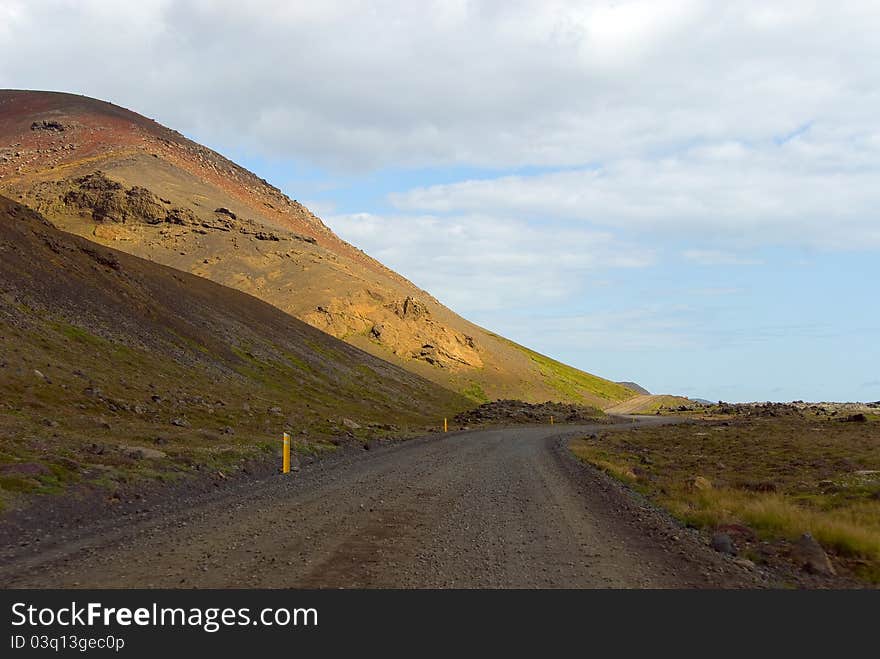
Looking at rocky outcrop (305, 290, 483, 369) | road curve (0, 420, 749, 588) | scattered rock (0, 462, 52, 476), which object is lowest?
road curve (0, 420, 749, 588)

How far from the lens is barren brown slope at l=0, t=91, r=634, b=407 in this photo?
101188mm

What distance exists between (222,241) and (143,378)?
77.4m

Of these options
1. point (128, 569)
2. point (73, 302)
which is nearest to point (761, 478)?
point (128, 569)

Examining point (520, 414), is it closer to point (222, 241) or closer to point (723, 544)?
point (222, 241)

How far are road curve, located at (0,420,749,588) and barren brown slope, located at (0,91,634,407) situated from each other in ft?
269

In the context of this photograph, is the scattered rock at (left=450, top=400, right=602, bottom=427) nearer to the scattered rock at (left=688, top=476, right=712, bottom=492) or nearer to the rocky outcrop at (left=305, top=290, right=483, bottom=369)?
the rocky outcrop at (left=305, top=290, right=483, bottom=369)

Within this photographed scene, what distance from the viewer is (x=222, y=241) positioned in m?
107

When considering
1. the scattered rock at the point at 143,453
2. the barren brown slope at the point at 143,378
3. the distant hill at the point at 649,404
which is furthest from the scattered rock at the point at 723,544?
the distant hill at the point at 649,404

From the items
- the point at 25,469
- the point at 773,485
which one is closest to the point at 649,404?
the point at 773,485

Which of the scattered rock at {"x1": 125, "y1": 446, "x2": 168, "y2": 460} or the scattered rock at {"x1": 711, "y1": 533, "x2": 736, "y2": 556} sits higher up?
the scattered rock at {"x1": 125, "y1": 446, "x2": 168, "y2": 460}

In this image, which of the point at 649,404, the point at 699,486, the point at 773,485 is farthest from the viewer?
the point at 649,404

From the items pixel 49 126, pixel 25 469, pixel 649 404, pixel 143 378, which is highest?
pixel 49 126

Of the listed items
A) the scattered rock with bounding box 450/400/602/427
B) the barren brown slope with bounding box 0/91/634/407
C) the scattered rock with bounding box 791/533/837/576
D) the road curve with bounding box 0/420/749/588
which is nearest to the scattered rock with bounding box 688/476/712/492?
the road curve with bounding box 0/420/749/588
